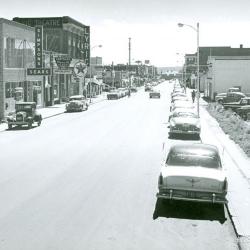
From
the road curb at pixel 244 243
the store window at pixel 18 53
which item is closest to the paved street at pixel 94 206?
the road curb at pixel 244 243

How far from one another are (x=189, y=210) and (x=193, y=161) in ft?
4.67

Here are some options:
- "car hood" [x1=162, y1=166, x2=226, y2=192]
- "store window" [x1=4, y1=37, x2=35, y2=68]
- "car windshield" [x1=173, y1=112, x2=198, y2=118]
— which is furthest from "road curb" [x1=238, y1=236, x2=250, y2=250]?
"store window" [x1=4, y1=37, x2=35, y2=68]

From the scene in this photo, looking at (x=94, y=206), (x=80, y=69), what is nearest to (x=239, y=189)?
(x=94, y=206)

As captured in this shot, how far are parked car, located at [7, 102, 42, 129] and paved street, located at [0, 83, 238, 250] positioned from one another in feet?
29.9

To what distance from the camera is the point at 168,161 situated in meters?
13.9

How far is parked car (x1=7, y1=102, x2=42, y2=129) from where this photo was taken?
112ft

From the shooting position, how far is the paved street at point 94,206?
1051cm

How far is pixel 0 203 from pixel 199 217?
541 centimetres

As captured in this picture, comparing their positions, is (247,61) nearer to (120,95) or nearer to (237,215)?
(120,95)

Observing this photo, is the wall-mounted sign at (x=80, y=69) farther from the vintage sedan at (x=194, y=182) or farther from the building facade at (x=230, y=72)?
the vintage sedan at (x=194, y=182)

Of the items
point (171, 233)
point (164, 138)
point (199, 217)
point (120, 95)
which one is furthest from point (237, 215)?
point (120, 95)

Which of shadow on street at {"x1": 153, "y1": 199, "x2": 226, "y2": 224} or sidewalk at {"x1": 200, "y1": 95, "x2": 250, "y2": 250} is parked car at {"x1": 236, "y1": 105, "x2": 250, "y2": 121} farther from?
shadow on street at {"x1": 153, "y1": 199, "x2": 226, "y2": 224}

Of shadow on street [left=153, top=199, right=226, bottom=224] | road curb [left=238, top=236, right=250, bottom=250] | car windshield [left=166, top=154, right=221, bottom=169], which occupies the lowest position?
shadow on street [left=153, top=199, right=226, bottom=224]

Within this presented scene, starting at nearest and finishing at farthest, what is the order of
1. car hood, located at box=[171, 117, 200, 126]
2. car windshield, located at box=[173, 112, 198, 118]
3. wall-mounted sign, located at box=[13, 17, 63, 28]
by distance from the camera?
car hood, located at box=[171, 117, 200, 126], car windshield, located at box=[173, 112, 198, 118], wall-mounted sign, located at box=[13, 17, 63, 28]
